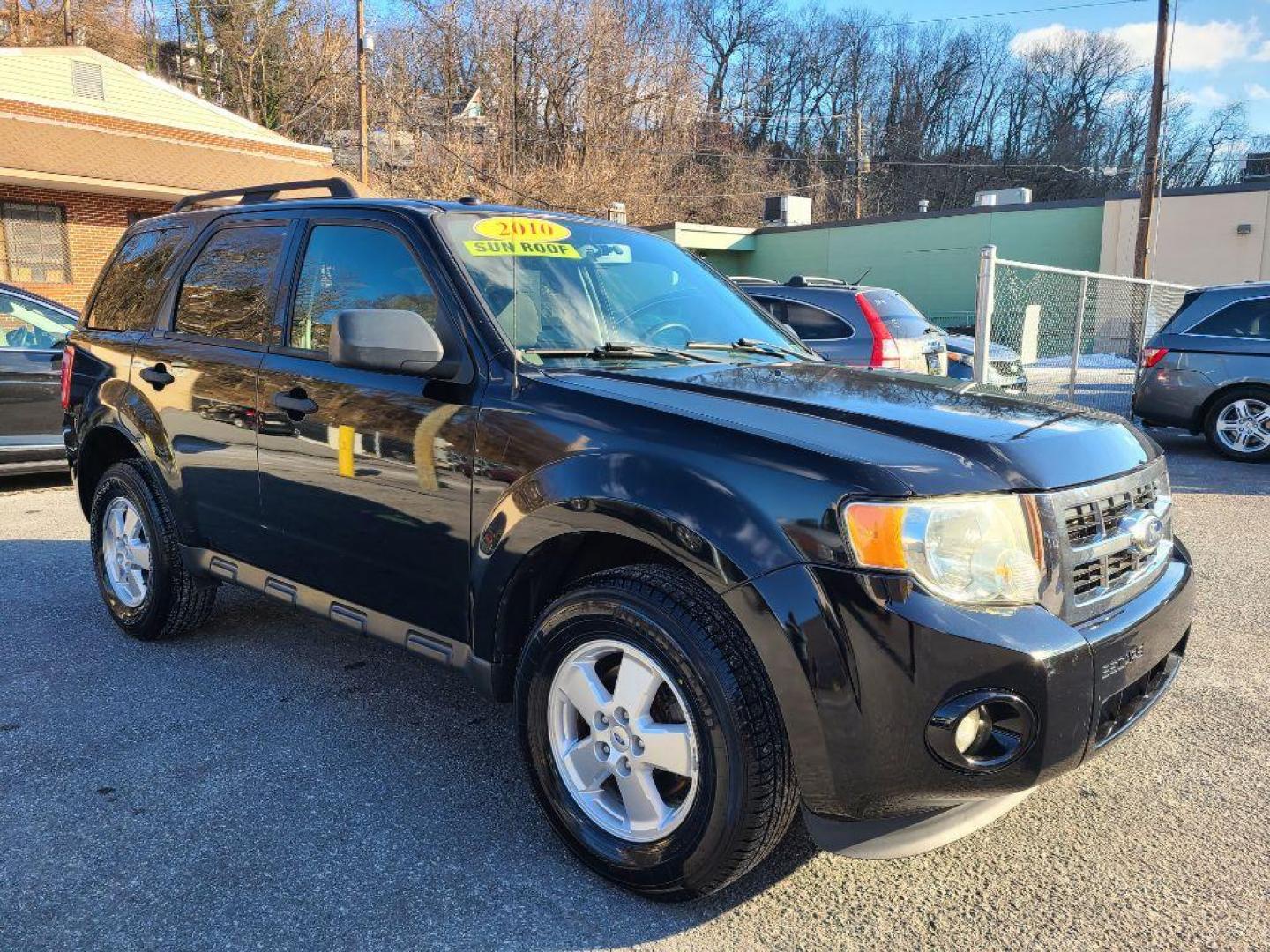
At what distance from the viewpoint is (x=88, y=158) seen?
1938cm

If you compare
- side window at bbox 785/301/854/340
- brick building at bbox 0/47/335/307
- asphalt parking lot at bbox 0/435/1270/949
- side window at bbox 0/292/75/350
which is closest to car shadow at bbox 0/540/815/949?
asphalt parking lot at bbox 0/435/1270/949

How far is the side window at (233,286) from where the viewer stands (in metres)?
3.73

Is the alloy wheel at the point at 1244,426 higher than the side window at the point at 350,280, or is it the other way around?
the side window at the point at 350,280

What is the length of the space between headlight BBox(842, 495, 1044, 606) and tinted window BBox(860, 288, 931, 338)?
766cm

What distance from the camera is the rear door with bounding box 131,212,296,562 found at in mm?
3691

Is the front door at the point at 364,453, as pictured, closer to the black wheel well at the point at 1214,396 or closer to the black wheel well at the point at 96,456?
the black wheel well at the point at 96,456

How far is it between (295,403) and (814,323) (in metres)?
7.24

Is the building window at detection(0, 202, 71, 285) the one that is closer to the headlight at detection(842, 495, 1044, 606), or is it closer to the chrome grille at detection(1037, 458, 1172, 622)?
the headlight at detection(842, 495, 1044, 606)

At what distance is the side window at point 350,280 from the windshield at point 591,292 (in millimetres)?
198

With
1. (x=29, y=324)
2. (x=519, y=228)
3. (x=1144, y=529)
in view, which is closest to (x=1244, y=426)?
(x=1144, y=529)

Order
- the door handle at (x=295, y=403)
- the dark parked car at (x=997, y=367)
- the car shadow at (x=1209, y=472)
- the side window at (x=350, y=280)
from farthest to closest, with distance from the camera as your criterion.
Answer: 1. the dark parked car at (x=997, y=367)
2. the car shadow at (x=1209, y=472)
3. the door handle at (x=295, y=403)
4. the side window at (x=350, y=280)

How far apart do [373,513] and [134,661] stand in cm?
188

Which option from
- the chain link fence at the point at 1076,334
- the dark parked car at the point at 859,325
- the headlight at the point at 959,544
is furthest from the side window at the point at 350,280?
the chain link fence at the point at 1076,334

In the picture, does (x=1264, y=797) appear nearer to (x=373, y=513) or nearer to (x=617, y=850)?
(x=617, y=850)
